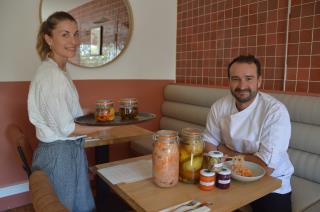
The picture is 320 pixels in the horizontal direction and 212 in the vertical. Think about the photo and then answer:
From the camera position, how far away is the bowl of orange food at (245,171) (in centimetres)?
106

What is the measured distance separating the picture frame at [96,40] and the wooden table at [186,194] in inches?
70.7

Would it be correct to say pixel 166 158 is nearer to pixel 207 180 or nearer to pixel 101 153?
pixel 207 180

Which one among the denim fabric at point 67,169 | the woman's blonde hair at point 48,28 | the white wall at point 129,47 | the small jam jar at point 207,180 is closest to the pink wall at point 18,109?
the white wall at point 129,47

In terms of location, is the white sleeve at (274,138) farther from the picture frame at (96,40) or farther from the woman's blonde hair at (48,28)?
the picture frame at (96,40)

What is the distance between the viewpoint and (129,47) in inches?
109

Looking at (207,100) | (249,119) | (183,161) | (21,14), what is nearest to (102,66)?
(21,14)

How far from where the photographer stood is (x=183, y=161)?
1037 millimetres

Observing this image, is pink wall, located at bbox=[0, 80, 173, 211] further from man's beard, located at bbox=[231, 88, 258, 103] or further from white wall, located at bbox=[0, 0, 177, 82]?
man's beard, located at bbox=[231, 88, 258, 103]

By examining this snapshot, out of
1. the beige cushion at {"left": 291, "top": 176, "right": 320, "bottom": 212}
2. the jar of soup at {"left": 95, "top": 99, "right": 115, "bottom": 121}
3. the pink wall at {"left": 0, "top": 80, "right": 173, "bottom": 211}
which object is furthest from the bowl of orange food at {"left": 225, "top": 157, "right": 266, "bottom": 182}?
the pink wall at {"left": 0, "top": 80, "right": 173, "bottom": 211}

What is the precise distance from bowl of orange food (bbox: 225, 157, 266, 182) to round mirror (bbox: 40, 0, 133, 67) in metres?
1.80

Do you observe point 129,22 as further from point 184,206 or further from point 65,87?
point 184,206

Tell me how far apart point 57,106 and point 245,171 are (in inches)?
35.7

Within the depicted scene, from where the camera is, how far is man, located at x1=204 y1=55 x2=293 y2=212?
134cm

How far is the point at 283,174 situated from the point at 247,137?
0.91 feet
